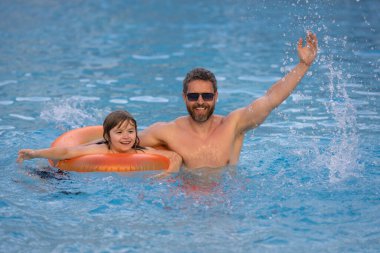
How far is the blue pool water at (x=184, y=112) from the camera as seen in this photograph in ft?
16.5

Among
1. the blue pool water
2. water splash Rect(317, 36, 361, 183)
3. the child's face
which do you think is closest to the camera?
the blue pool water

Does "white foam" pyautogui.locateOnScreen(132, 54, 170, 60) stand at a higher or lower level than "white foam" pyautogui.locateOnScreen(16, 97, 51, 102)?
higher

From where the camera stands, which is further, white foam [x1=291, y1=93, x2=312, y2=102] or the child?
white foam [x1=291, y1=93, x2=312, y2=102]

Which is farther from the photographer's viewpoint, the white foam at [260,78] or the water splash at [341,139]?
the white foam at [260,78]

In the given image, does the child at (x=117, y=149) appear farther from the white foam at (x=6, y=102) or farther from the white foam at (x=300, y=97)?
the white foam at (x=300, y=97)

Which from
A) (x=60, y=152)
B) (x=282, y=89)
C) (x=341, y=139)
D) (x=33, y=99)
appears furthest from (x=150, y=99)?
(x=282, y=89)

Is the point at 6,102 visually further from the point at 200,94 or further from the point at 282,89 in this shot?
the point at 282,89

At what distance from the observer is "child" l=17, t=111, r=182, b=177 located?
6.14m

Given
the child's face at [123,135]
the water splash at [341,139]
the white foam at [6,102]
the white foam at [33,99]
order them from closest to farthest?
1. the child's face at [123,135]
2. the water splash at [341,139]
3. the white foam at [6,102]
4. the white foam at [33,99]

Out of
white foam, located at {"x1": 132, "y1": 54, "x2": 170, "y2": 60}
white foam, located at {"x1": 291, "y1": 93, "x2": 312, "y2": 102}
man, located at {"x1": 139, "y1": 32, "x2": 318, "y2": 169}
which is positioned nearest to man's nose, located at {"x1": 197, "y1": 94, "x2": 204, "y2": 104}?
man, located at {"x1": 139, "y1": 32, "x2": 318, "y2": 169}

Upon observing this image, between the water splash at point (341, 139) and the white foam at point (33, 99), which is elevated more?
the white foam at point (33, 99)

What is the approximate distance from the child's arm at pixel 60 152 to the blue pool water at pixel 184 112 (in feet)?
0.65

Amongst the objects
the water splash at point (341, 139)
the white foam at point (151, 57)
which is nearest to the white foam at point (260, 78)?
the water splash at point (341, 139)

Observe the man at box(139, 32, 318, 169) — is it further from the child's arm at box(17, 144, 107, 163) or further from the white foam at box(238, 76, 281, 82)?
the white foam at box(238, 76, 281, 82)
